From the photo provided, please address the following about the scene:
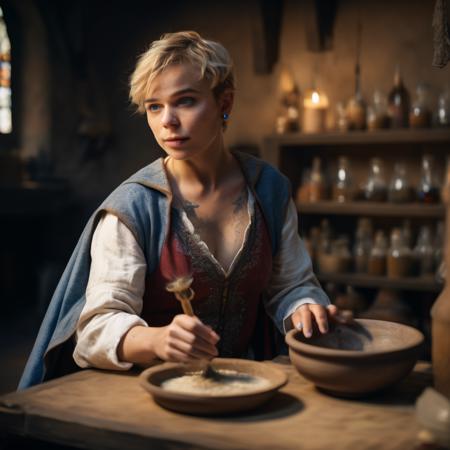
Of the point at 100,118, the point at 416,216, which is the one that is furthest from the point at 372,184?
the point at 100,118

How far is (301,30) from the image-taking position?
513cm

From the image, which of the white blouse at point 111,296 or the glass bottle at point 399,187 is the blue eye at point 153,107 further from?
the glass bottle at point 399,187

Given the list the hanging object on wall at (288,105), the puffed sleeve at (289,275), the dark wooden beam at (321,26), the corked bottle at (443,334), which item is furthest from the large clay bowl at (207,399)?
the dark wooden beam at (321,26)

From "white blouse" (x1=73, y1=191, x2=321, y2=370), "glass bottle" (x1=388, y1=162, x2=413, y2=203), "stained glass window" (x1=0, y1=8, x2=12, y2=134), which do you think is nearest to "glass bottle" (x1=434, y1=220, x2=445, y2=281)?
"glass bottle" (x1=388, y1=162, x2=413, y2=203)

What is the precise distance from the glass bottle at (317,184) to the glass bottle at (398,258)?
52cm

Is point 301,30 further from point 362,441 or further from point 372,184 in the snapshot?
point 362,441

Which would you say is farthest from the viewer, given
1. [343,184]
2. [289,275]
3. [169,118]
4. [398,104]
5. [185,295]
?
[343,184]

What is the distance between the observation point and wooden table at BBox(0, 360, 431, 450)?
1189 millimetres

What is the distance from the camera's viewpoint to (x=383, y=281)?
4.47 metres

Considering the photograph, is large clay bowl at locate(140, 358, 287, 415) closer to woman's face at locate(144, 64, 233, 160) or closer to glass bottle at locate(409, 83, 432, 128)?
woman's face at locate(144, 64, 233, 160)

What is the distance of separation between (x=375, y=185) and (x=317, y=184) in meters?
0.36

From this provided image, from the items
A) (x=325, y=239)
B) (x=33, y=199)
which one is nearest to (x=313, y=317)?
(x=325, y=239)

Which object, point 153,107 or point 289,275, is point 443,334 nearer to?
point 289,275

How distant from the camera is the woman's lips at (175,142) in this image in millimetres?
1805
